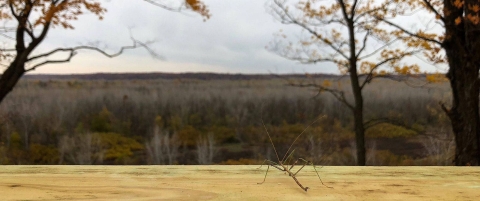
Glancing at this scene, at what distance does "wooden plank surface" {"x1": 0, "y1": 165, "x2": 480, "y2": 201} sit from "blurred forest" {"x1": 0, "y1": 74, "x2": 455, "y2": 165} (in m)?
2.74

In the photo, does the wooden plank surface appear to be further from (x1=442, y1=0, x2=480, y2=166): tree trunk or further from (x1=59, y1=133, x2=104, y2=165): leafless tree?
(x1=59, y1=133, x2=104, y2=165): leafless tree

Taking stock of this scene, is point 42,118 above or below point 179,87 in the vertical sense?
below

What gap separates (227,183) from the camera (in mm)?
917

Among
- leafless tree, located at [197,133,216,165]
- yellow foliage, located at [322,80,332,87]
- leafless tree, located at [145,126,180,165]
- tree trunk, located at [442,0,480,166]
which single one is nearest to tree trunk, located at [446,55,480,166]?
tree trunk, located at [442,0,480,166]

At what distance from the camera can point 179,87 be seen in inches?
163

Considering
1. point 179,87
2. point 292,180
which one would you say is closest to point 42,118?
point 179,87

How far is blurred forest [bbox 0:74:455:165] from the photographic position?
379cm

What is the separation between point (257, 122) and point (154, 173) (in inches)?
116

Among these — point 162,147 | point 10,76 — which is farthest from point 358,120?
point 10,76

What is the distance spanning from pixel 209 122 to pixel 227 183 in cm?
308

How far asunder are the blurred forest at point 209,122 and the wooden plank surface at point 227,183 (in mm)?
2739

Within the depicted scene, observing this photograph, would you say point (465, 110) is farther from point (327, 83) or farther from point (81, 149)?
point (81, 149)

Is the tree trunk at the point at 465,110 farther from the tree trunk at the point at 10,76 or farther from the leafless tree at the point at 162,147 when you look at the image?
the tree trunk at the point at 10,76

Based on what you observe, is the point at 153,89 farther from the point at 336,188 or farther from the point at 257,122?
the point at 336,188
